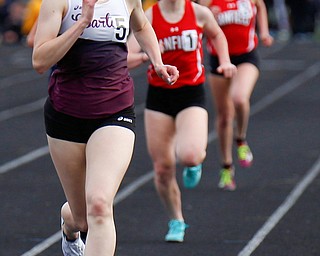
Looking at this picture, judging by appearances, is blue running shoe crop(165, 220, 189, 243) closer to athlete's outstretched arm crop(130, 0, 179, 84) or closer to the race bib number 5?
athlete's outstretched arm crop(130, 0, 179, 84)

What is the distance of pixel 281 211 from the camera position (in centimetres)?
1013

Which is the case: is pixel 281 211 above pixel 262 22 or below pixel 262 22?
below

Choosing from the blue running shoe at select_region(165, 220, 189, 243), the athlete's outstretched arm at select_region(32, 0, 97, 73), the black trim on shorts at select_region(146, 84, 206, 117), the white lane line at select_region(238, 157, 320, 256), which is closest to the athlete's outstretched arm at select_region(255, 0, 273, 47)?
the white lane line at select_region(238, 157, 320, 256)

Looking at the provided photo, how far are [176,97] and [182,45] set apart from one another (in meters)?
0.40

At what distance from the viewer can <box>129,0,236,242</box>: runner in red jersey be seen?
8680 millimetres

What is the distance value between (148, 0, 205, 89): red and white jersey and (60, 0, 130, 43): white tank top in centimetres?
223

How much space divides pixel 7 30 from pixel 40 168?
2378cm

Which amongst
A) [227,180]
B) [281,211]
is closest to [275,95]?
[227,180]

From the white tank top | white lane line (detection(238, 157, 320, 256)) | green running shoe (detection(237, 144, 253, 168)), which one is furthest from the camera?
green running shoe (detection(237, 144, 253, 168))

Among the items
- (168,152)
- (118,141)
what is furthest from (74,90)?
(168,152)

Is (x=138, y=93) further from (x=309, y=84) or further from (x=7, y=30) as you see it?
(x=7, y=30)

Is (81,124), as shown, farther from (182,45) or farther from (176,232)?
(176,232)

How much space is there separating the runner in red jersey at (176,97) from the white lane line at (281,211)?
590 mm

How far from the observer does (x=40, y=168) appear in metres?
12.9
